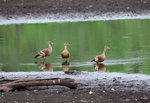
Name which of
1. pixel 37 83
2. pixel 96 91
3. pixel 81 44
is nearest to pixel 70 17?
pixel 81 44

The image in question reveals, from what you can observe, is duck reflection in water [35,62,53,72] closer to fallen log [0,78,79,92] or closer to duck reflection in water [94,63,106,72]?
duck reflection in water [94,63,106,72]

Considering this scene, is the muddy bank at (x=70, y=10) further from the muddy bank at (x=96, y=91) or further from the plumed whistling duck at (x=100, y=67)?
the muddy bank at (x=96, y=91)

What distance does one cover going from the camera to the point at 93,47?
17.6 meters

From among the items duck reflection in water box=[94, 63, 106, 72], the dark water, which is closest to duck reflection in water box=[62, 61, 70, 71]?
the dark water

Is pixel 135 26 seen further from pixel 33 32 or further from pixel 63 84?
pixel 63 84

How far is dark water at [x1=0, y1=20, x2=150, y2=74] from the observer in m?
14.1

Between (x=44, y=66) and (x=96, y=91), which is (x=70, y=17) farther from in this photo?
(x=96, y=91)

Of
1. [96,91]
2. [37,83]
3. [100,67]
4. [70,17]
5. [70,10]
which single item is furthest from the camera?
[70,10]

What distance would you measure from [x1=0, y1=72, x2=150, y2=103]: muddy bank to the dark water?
1073 millimetres

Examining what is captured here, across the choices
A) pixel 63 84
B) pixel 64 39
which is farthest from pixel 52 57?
pixel 63 84

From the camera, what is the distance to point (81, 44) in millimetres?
18422

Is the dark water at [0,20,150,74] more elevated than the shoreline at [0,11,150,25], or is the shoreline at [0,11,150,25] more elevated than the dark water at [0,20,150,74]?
the shoreline at [0,11,150,25]

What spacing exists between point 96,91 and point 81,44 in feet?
27.3

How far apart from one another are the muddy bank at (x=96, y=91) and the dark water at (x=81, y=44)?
107cm
